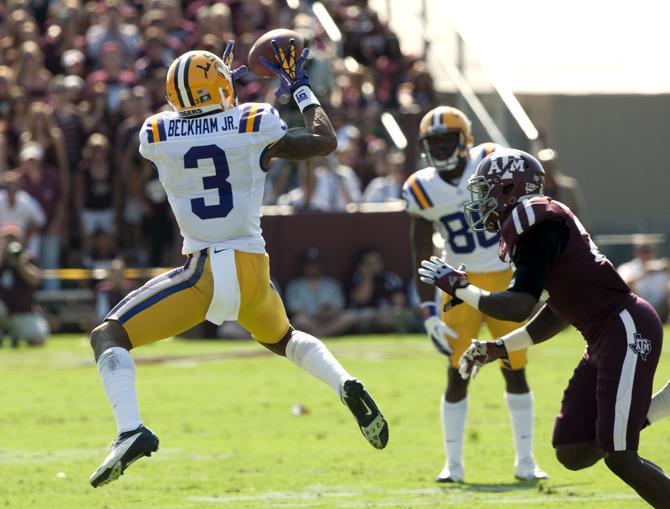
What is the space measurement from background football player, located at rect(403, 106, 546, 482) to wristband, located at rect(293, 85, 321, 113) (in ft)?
5.04

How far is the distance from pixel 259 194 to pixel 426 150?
208 cm

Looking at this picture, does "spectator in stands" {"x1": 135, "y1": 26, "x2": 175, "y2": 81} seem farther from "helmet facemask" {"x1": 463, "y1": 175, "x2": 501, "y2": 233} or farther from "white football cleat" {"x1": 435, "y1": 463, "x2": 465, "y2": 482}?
"helmet facemask" {"x1": 463, "y1": 175, "x2": 501, "y2": 233}

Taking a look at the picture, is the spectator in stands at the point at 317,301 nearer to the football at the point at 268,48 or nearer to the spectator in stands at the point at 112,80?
the spectator in stands at the point at 112,80

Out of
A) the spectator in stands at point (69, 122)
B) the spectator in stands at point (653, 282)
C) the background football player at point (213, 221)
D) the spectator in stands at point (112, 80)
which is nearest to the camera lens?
the background football player at point (213, 221)

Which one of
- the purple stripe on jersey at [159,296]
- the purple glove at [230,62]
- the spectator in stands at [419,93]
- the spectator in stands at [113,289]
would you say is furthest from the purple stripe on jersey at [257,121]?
the spectator in stands at [419,93]

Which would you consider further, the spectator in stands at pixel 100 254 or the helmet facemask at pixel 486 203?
the spectator in stands at pixel 100 254

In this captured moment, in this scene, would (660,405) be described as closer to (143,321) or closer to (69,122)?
(143,321)

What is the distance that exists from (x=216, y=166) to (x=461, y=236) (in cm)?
234

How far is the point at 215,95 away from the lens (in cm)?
701

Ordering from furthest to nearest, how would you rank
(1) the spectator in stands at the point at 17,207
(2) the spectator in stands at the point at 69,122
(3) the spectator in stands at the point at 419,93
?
(3) the spectator in stands at the point at 419,93
(2) the spectator in stands at the point at 69,122
(1) the spectator in stands at the point at 17,207

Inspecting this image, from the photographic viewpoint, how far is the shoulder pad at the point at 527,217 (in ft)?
19.8

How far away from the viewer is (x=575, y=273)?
6109 mm

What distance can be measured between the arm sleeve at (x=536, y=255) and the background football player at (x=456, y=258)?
7.84ft

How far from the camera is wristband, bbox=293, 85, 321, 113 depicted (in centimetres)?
A: 739
